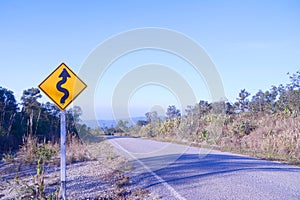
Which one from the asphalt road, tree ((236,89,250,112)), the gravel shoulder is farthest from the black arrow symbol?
tree ((236,89,250,112))

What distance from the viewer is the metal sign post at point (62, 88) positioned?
16.1 feet

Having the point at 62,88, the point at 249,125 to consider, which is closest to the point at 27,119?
the point at 62,88

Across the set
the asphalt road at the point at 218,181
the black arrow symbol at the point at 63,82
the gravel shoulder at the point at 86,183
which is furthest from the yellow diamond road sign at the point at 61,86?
the asphalt road at the point at 218,181

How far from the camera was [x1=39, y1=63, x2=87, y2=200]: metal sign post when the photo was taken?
4910mm

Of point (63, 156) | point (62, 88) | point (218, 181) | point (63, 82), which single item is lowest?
point (218, 181)

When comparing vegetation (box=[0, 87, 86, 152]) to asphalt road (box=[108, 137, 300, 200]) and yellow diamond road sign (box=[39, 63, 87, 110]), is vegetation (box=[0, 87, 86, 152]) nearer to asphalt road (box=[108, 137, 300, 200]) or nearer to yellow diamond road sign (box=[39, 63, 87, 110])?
asphalt road (box=[108, 137, 300, 200])

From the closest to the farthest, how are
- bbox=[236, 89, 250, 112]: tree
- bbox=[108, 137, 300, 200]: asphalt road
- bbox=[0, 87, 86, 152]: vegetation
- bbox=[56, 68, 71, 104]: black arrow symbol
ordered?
bbox=[56, 68, 71, 104]: black arrow symbol → bbox=[108, 137, 300, 200]: asphalt road → bbox=[0, 87, 86, 152]: vegetation → bbox=[236, 89, 250, 112]: tree

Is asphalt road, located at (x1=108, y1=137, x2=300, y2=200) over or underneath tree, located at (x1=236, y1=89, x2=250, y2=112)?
underneath

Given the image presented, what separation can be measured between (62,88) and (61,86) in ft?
0.13

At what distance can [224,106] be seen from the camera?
2728cm

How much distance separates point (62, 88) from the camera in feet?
16.5

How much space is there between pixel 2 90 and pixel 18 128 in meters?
5.08

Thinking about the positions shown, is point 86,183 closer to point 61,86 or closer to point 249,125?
point 61,86

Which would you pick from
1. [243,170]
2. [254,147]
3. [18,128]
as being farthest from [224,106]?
[243,170]
